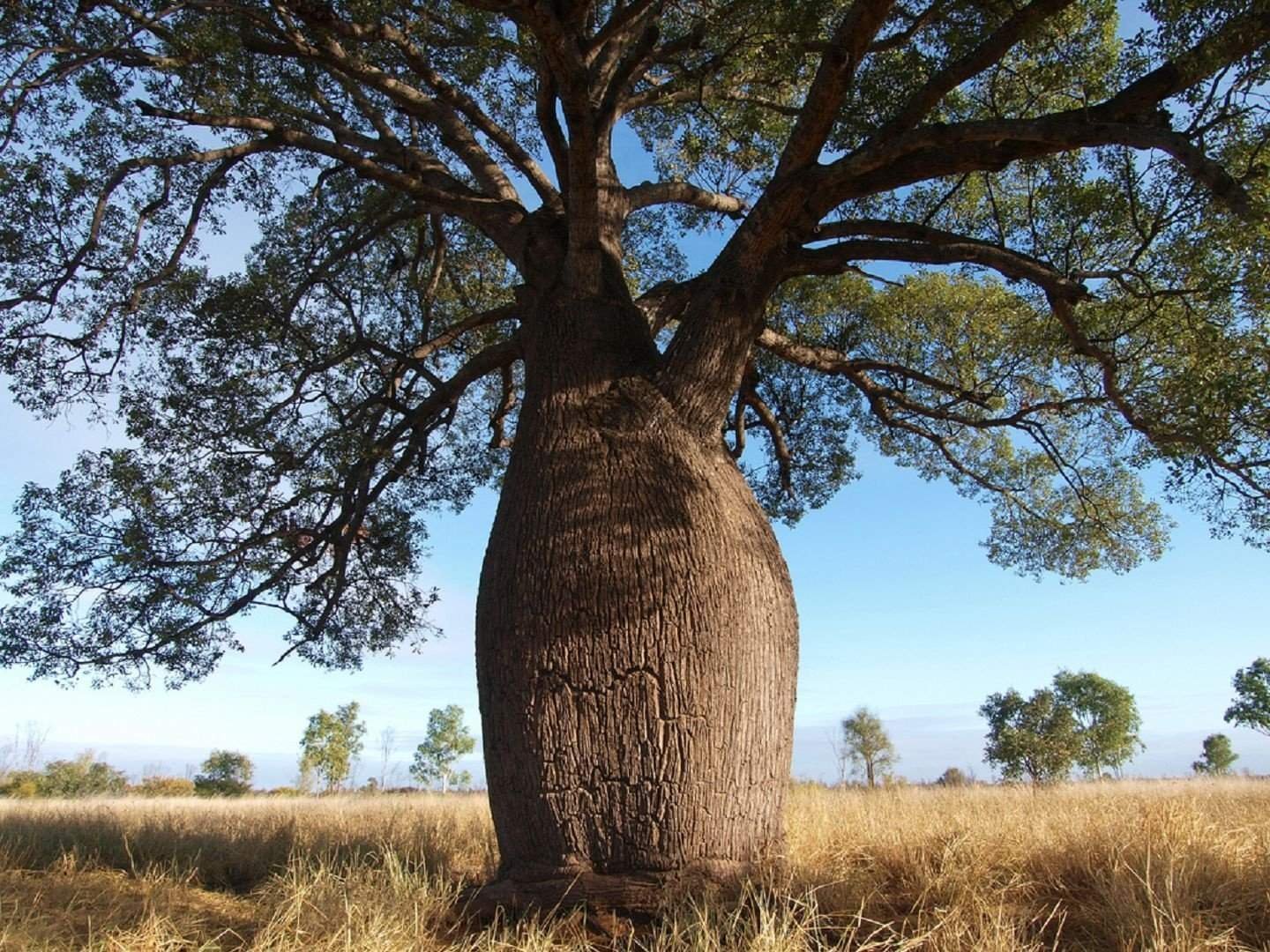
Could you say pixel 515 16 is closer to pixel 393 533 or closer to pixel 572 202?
pixel 572 202

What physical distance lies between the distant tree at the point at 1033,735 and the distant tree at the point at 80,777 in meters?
24.3

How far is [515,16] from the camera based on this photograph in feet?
14.2

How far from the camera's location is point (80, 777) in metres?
23.4

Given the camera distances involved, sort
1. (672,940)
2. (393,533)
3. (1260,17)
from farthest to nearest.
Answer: (393,533) < (1260,17) < (672,940)

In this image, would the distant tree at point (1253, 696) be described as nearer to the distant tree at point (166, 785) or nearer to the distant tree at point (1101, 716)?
the distant tree at point (1101, 716)

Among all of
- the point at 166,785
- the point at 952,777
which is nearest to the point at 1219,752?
the point at 952,777

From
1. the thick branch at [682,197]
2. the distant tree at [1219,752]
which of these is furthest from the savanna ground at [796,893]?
the distant tree at [1219,752]

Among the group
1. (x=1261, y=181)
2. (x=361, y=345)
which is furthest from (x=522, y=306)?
(x=1261, y=181)

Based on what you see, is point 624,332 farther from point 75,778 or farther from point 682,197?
point 75,778

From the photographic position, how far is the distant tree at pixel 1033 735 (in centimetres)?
2481

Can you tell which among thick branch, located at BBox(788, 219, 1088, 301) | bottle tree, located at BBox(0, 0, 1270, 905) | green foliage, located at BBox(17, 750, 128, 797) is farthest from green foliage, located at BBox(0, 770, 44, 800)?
thick branch, located at BBox(788, 219, 1088, 301)

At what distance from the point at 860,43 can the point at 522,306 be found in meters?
2.41

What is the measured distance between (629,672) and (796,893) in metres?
1.16

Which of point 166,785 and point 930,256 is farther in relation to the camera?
point 166,785
